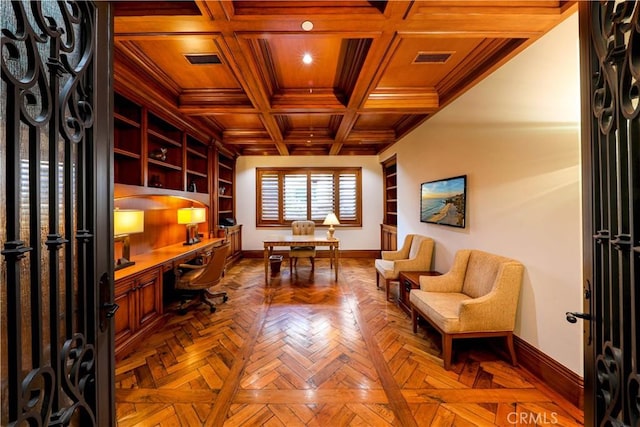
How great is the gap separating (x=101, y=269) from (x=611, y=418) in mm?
1921

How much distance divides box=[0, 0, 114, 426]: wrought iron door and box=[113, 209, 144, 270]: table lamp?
185 centimetres

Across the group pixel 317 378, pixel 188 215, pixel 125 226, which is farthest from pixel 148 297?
pixel 317 378

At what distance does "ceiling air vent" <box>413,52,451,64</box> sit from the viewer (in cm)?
250

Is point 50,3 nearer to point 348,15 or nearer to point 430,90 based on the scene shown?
point 348,15

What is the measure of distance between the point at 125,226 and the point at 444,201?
365 cm

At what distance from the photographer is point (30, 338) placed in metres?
0.78

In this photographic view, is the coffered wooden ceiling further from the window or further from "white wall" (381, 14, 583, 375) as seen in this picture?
the window

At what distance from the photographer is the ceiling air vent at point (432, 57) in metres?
2.50

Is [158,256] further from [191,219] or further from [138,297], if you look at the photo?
[191,219]

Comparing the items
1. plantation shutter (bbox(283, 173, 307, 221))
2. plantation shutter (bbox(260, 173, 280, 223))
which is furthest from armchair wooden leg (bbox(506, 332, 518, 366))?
plantation shutter (bbox(260, 173, 280, 223))

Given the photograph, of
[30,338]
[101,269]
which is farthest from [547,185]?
[30,338]

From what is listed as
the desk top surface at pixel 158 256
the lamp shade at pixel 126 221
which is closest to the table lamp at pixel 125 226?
the lamp shade at pixel 126 221

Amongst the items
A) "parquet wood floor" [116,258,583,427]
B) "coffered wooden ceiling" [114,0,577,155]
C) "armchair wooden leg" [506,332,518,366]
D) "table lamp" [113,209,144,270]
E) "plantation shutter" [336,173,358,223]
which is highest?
"coffered wooden ceiling" [114,0,577,155]

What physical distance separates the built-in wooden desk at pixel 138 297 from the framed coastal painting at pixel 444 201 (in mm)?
3486
